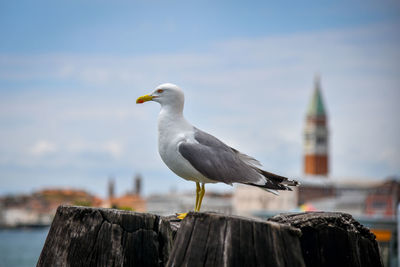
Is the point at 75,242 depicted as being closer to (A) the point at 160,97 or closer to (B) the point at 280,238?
(B) the point at 280,238

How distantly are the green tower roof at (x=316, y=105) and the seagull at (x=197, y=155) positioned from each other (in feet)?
355

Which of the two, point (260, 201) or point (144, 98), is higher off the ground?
point (260, 201)

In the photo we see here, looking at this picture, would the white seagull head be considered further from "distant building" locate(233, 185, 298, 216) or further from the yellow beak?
"distant building" locate(233, 185, 298, 216)

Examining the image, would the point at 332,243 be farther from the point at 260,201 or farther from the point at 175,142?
the point at 260,201

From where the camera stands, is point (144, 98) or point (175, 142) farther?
point (144, 98)

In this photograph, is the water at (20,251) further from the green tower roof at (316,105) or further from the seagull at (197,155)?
the green tower roof at (316,105)

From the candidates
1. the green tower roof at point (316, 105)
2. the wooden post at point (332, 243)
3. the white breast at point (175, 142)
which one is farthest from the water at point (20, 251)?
the green tower roof at point (316, 105)

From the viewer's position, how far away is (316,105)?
11175cm

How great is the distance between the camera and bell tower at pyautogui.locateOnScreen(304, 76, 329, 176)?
111 metres

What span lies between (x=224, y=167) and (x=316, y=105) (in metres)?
109

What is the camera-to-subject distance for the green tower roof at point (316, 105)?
11156 centimetres

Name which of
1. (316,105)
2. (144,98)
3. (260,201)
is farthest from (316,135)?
(144,98)

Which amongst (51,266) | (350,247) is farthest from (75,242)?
(350,247)

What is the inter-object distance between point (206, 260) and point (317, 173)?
10874 centimetres
